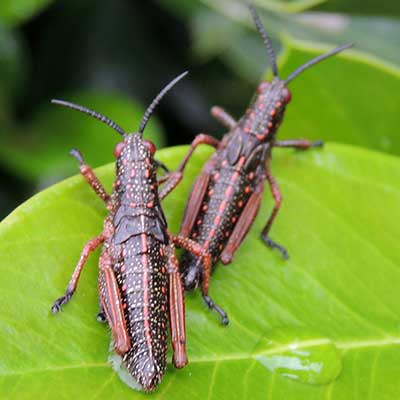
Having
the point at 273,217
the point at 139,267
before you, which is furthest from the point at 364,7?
the point at 139,267

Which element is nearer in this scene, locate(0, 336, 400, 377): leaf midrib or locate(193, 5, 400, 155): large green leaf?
locate(0, 336, 400, 377): leaf midrib

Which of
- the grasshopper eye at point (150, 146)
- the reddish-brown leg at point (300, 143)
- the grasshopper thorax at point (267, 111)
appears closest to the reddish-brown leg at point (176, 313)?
the grasshopper eye at point (150, 146)

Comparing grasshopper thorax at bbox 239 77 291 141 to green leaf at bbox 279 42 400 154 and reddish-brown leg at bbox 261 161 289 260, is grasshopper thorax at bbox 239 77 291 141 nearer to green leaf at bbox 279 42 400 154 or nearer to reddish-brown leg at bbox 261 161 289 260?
green leaf at bbox 279 42 400 154

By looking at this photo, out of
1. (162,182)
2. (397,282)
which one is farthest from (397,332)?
(162,182)

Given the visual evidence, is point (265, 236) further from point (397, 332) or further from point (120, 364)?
point (120, 364)

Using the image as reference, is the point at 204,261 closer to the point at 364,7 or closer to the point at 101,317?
the point at 101,317

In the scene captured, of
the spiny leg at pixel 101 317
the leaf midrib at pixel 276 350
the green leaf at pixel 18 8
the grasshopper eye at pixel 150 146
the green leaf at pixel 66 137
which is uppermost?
the green leaf at pixel 18 8

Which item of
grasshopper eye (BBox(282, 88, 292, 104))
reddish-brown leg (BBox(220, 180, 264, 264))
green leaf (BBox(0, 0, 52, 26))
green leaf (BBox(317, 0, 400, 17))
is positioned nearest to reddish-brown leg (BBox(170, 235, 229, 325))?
reddish-brown leg (BBox(220, 180, 264, 264))

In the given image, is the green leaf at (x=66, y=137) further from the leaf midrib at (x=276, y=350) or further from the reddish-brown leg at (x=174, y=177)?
the leaf midrib at (x=276, y=350)
